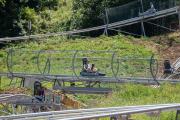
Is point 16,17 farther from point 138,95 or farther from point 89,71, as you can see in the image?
point 138,95

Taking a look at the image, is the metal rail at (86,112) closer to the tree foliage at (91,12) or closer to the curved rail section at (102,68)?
the curved rail section at (102,68)

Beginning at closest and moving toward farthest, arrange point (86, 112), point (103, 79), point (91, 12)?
point (86, 112)
point (103, 79)
point (91, 12)

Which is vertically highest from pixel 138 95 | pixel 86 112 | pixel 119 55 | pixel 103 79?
pixel 119 55

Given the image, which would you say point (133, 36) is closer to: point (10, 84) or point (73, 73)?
point (10, 84)

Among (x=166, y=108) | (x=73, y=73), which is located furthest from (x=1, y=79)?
(x=166, y=108)

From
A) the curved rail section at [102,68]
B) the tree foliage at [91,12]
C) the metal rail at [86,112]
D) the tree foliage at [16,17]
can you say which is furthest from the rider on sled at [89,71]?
the tree foliage at [16,17]

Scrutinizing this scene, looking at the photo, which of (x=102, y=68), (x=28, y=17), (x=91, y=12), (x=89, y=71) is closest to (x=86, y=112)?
(x=89, y=71)

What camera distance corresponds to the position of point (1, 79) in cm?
2956

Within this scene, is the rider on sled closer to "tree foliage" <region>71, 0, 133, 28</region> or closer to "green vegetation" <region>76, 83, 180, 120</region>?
"green vegetation" <region>76, 83, 180, 120</region>

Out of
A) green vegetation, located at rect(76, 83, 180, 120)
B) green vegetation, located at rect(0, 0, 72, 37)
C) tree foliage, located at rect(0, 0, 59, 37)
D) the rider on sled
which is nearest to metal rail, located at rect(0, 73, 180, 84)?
the rider on sled

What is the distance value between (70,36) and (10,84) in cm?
919

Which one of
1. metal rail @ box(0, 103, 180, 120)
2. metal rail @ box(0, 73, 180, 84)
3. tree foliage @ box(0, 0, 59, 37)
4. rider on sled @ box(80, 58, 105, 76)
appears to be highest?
tree foliage @ box(0, 0, 59, 37)

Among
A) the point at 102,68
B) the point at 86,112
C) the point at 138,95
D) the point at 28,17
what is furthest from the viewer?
the point at 28,17

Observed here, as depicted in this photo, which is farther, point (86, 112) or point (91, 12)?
point (91, 12)
